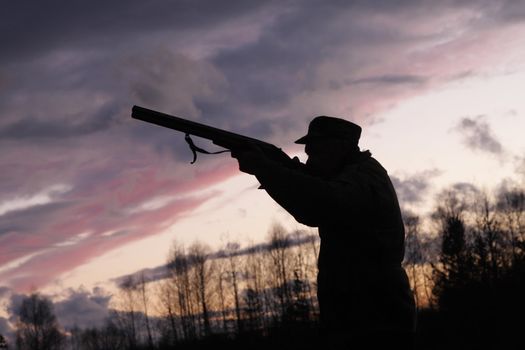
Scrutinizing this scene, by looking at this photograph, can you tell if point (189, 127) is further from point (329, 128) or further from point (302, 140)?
point (329, 128)

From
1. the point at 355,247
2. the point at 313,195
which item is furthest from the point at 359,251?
the point at 313,195

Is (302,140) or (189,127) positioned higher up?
(189,127)

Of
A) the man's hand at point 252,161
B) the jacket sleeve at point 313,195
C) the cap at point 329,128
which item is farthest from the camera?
the cap at point 329,128

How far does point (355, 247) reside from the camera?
9.27 feet

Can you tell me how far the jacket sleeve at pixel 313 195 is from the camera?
2.60 m

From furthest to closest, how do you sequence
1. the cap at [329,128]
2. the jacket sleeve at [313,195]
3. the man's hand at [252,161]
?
the cap at [329,128] < the man's hand at [252,161] < the jacket sleeve at [313,195]

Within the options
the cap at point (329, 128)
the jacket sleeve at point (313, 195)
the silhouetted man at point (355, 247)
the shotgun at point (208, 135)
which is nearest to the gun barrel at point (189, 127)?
the shotgun at point (208, 135)

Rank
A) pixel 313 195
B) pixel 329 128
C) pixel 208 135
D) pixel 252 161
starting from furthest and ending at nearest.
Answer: pixel 208 135 → pixel 329 128 → pixel 252 161 → pixel 313 195

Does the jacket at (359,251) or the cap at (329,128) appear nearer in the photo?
the jacket at (359,251)

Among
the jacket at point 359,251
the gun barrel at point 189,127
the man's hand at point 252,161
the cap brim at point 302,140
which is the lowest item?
the jacket at point 359,251

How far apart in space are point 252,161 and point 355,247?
607 mm

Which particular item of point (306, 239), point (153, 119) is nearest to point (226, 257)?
point (306, 239)

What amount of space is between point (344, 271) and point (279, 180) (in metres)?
0.55

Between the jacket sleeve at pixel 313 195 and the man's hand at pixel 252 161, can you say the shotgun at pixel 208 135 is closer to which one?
the man's hand at pixel 252 161
